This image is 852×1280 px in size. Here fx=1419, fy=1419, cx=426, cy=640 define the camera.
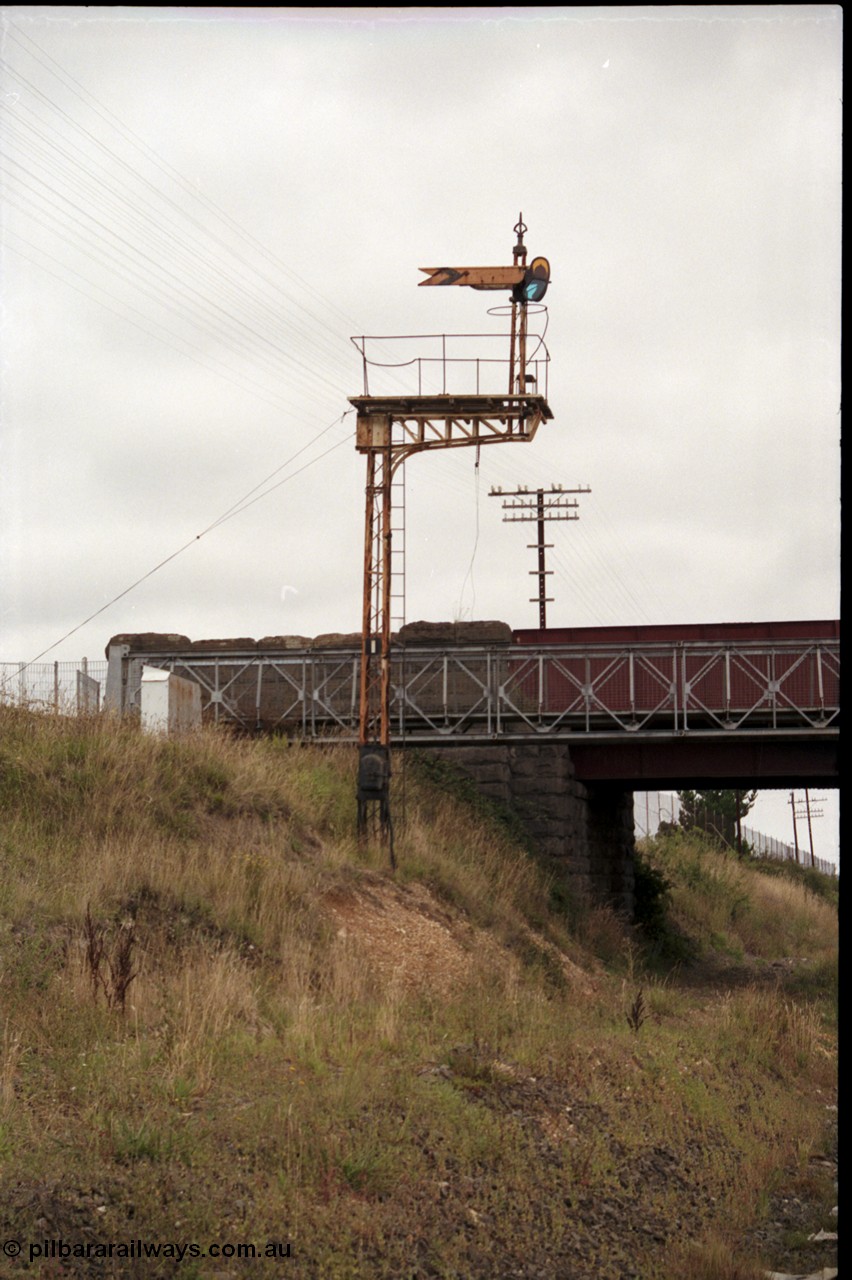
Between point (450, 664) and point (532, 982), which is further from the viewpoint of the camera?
point (450, 664)

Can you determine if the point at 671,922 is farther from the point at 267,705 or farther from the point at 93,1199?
the point at 93,1199

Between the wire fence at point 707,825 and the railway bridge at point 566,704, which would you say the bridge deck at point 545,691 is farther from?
the wire fence at point 707,825

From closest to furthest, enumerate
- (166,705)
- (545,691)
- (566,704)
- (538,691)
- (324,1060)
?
(324,1060), (166,705), (538,691), (545,691), (566,704)

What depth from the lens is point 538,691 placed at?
82.2 feet

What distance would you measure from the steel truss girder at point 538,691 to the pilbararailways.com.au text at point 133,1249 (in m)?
15.3

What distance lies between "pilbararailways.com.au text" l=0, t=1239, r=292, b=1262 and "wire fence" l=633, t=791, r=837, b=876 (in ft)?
135

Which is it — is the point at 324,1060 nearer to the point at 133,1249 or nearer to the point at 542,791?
the point at 133,1249

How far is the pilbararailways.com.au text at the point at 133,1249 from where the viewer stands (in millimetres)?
7000

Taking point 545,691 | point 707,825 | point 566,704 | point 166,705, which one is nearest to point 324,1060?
point 166,705

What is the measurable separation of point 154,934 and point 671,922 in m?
18.6

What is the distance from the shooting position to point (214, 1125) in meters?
8.40

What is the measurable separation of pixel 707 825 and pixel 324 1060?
1713 inches

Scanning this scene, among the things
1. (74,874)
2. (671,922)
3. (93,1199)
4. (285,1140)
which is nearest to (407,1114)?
(285,1140)

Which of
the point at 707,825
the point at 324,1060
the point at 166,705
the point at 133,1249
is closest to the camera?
the point at 133,1249
